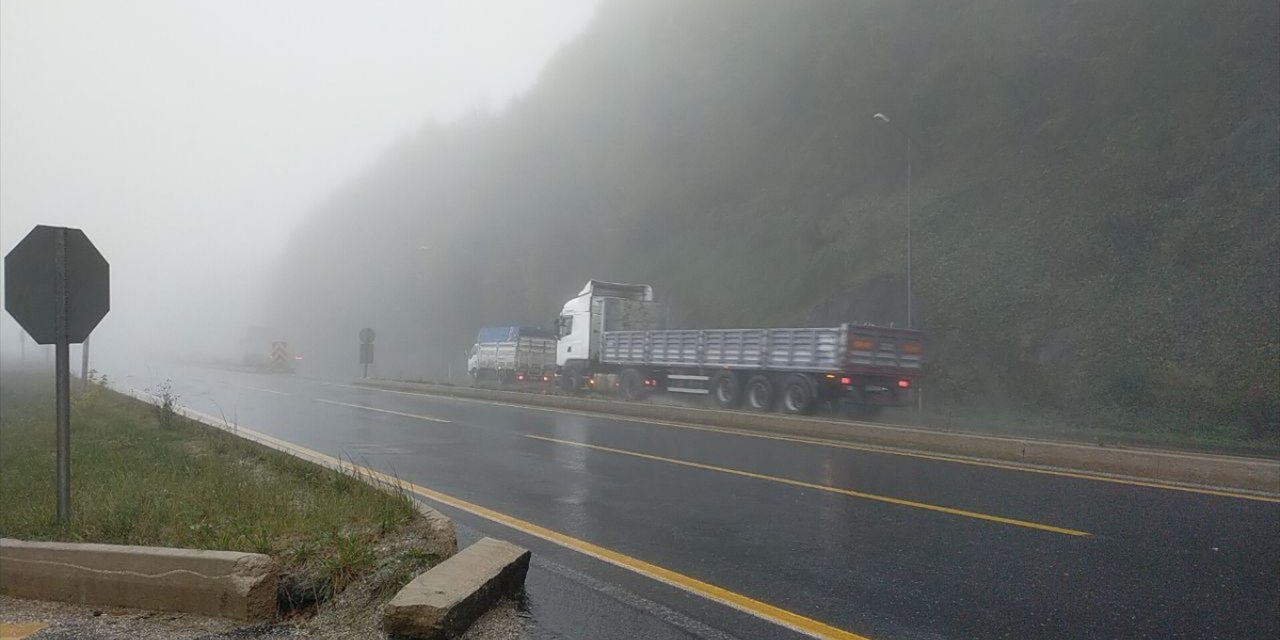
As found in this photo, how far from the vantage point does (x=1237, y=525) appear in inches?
300

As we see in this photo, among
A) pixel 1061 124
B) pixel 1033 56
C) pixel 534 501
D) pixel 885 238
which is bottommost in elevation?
pixel 534 501

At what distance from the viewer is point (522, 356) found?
35938 millimetres

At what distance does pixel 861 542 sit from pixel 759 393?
14275 millimetres

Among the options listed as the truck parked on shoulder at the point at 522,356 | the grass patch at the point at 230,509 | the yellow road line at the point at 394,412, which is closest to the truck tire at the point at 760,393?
the yellow road line at the point at 394,412

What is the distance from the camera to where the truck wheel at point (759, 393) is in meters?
20.9

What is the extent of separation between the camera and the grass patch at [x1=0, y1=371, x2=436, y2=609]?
5523 millimetres

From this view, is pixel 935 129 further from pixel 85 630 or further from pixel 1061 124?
pixel 85 630

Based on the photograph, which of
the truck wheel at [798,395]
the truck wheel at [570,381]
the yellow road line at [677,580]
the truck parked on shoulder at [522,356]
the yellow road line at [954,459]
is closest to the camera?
the yellow road line at [677,580]

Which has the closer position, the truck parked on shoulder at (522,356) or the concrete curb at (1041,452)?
the concrete curb at (1041,452)

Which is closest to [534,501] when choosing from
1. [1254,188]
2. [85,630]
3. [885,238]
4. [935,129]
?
[85,630]

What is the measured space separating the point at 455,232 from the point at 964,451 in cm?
5738

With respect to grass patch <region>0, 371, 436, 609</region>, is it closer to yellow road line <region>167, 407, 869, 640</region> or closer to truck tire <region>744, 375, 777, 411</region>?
yellow road line <region>167, 407, 869, 640</region>

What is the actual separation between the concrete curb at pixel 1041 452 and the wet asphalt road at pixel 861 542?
95 centimetres

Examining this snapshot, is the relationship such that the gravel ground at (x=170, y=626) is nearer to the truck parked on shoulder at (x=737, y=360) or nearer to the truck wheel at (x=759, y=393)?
the truck parked on shoulder at (x=737, y=360)
